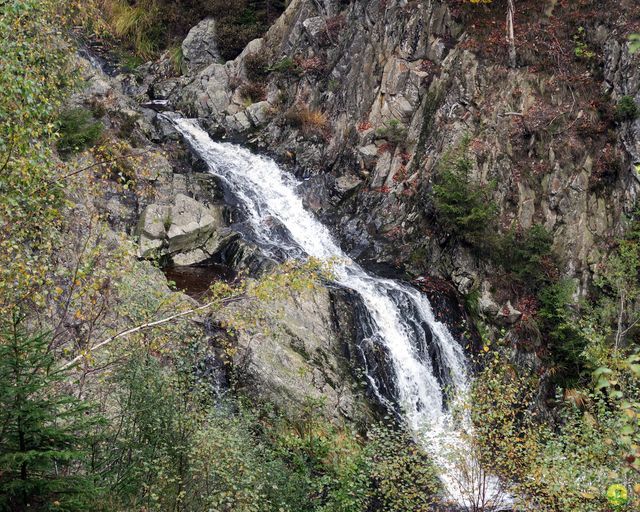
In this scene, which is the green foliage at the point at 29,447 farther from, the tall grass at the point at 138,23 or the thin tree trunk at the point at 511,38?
the tall grass at the point at 138,23

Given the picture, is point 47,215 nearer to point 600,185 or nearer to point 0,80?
point 0,80

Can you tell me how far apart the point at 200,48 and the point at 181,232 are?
16.4 meters

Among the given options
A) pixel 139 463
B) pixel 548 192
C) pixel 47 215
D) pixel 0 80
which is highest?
pixel 0 80

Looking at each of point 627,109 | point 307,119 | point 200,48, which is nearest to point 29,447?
point 627,109

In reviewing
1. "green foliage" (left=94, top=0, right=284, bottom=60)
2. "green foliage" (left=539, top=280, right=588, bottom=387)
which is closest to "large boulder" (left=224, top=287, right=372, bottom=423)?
"green foliage" (left=539, top=280, right=588, bottom=387)

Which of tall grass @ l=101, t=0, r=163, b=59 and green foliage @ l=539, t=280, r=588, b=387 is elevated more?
tall grass @ l=101, t=0, r=163, b=59

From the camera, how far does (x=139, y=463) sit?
618 centimetres

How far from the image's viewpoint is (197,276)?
15.0m

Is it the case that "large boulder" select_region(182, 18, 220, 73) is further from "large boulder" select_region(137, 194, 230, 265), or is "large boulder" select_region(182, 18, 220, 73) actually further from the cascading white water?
"large boulder" select_region(137, 194, 230, 265)

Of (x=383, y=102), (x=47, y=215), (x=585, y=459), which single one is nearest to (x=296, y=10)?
(x=383, y=102)

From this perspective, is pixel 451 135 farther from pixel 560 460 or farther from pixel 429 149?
pixel 560 460

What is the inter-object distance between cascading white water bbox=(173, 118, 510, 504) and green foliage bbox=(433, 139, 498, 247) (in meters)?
2.76

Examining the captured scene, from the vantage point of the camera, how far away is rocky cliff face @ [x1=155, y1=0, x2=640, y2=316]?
17219 mm

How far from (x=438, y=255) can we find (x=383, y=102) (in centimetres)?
710
